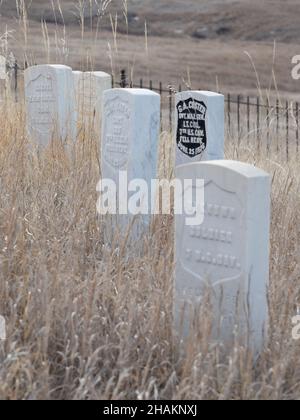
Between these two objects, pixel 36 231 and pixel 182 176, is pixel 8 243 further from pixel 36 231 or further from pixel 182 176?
pixel 182 176

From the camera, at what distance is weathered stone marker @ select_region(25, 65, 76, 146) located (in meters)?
7.41

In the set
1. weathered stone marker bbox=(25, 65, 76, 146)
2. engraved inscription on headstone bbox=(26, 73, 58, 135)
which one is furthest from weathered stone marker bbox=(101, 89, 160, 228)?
engraved inscription on headstone bbox=(26, 73, 58, 135)

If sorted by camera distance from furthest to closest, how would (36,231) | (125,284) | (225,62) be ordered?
(225,62)
(36,231)
(125,284)

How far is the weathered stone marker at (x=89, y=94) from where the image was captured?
766cm

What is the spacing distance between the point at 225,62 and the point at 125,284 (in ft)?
100

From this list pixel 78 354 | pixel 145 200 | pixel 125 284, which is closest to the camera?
pixel 78 354

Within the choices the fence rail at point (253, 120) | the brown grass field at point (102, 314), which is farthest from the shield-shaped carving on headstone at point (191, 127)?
the brown grass field at point (102, 314)

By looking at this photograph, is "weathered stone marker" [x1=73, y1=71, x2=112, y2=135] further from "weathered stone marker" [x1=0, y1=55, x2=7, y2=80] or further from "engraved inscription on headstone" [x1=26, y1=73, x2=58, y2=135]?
"weathered stone marker" [x1=0, y1=55, x2=7, y2=80]

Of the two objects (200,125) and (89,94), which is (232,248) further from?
(89,94)

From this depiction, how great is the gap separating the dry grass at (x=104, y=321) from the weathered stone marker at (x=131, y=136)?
1.28 ft

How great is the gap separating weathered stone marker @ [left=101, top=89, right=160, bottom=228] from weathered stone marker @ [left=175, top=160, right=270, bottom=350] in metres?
1.53

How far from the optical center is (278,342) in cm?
429
